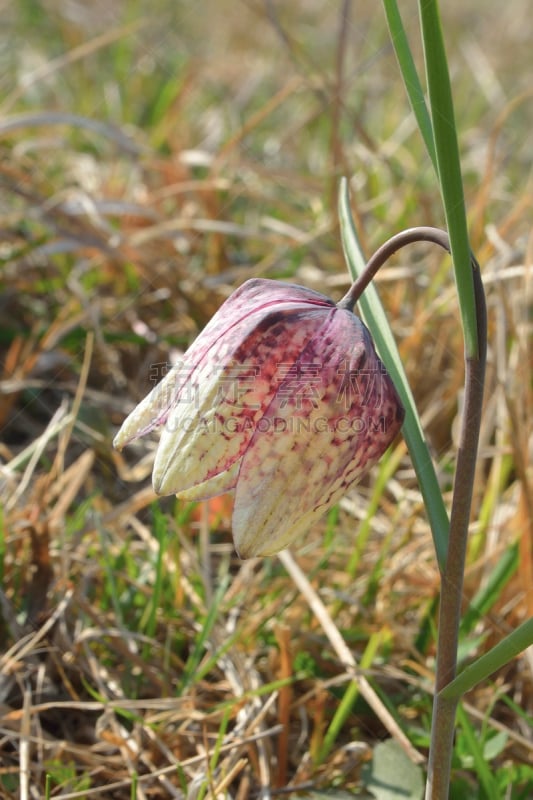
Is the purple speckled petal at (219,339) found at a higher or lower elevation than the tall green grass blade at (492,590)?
higher

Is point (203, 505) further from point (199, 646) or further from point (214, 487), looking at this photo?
point (214, 487)

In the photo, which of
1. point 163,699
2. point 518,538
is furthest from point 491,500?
point 163,699

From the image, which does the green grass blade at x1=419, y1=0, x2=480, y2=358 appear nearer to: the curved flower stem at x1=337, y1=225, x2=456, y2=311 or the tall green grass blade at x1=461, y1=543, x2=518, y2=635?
the curved flower stem at x1=337, y1=225, x2=456, y2=311

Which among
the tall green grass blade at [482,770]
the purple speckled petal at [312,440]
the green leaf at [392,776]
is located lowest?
the green leaf at [392,776]

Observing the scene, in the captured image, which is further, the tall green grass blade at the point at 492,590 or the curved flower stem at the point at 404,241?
the tall green grass blade at the point at 492,590

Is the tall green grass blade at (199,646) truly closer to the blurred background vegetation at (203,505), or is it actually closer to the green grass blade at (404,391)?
the blurred background vegetation at (203,505)

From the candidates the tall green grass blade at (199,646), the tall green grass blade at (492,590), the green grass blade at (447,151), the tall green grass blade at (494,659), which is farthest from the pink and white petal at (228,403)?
the tall green grass blade at (492,590)

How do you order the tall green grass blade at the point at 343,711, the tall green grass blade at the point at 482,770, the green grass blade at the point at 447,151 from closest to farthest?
the green grass blade at the point at 447,151 < the tall green grass blade at the point at 482,770 < the tall green grass blade at the point at 343,711

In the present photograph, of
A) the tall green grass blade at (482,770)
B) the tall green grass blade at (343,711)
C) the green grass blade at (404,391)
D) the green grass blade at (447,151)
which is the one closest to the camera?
the green grass blade at (447,151)
